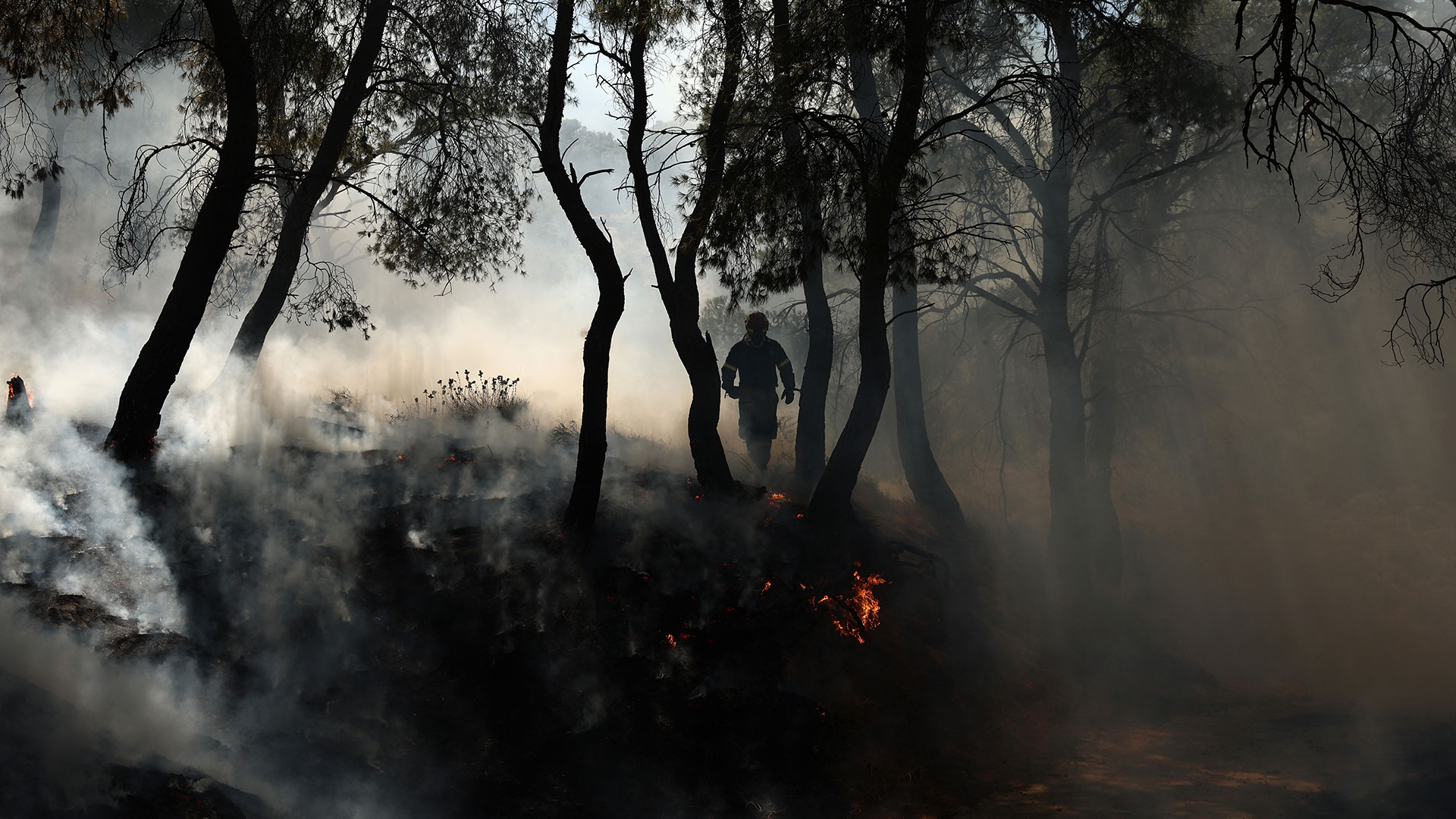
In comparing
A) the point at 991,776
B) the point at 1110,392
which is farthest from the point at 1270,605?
the point at 991,776

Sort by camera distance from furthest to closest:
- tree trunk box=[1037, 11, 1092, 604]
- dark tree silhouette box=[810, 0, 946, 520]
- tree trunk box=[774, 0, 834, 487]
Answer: tree trunk box=[1037, 11, 1092, 604]
tree trunk box=[774, 0, 834, 487]
dark tree silhouette box=[810, 0, 946, 520]

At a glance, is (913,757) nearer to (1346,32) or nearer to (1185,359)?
(1346,32)

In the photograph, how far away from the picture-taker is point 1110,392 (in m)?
13.2

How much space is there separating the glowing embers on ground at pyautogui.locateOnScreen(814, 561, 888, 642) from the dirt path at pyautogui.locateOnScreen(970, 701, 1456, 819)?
1.97 meters

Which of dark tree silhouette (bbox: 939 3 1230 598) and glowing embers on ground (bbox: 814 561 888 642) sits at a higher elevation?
dark tree silhouette (bbox: 939 3 1230 598)

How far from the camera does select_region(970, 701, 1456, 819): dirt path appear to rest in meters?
5.12

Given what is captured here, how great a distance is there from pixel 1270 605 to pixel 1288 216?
21.3ft

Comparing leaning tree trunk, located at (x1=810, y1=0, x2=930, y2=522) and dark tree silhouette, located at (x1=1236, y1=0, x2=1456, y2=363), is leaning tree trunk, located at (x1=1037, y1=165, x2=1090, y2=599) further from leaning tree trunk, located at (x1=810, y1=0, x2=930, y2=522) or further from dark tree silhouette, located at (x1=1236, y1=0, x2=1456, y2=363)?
leaning tree trunk, located at (x1=810, y1=0, x2=930, y2=522)

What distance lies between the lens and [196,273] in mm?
7512

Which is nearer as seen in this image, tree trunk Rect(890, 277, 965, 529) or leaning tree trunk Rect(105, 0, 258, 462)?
leaning tree trunk Rect(105, 0, 258, 462)

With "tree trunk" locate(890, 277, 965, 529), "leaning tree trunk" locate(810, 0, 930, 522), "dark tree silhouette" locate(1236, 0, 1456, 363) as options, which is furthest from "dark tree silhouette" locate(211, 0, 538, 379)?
"dark tree silhouette" locate(1236, 0, 1456, 363)

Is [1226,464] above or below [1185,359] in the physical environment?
below

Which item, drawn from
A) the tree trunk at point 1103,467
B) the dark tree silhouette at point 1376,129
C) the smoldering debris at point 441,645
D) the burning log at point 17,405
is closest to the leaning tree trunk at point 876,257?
the smoldering debris at point 441,645

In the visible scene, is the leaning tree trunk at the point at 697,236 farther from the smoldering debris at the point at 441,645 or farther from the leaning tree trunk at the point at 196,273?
the leaning tree trunk at the point at 196,273
